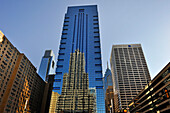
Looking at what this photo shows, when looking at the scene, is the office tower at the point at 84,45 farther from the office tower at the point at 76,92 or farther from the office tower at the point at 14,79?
the office tower at the point at 14,79

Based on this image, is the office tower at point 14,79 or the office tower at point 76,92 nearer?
the office tower at point 76,92

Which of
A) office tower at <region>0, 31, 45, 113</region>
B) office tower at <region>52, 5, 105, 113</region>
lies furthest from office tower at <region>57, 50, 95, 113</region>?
office tower at <region>0, 31, 45, 113</region>

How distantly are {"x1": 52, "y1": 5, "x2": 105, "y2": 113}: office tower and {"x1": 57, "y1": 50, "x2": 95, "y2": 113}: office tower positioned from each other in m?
2.59

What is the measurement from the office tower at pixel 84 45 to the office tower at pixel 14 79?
31.3 m

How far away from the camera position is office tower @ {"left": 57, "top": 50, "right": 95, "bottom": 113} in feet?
219

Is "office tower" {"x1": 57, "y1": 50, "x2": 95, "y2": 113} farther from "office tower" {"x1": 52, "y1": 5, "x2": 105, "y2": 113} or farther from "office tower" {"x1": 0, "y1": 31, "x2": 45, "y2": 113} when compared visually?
"office tower" {"x1": 0, "y1": 31, "x2": 45, "y2": 113}

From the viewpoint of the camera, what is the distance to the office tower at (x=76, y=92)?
66812mm

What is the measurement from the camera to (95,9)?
345 feet

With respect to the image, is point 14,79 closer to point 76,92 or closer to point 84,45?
point 76,92

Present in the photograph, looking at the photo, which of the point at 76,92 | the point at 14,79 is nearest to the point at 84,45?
the point at 76,92

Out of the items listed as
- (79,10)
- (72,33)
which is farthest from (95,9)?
(72,33)

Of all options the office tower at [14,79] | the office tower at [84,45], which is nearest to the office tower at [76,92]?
the office tower at [84,45]

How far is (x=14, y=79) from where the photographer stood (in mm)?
85500

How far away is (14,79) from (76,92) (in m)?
45.0
